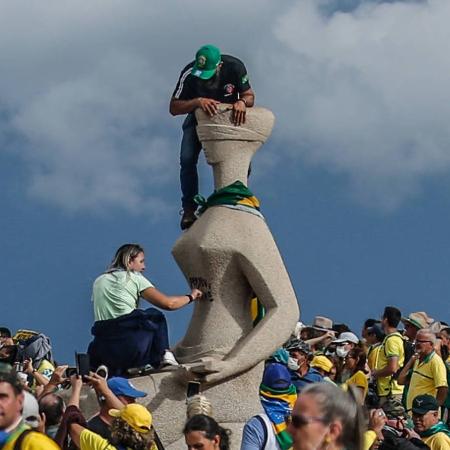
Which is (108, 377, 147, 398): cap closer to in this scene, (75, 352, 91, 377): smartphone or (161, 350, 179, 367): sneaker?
(75, 352, 91, 377): smartphone

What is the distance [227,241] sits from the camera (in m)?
12.2

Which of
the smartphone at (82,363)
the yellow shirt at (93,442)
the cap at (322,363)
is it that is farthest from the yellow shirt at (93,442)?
the cap at (322,363)

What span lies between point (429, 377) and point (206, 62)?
3714mm

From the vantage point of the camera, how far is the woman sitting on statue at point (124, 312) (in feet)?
38.1

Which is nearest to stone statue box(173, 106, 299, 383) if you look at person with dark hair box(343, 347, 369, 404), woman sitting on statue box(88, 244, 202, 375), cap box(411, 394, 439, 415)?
woman sitting on statue box(88, 244, 202, 375)

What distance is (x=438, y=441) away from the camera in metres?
11.3

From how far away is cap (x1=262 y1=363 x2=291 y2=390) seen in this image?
10.9m

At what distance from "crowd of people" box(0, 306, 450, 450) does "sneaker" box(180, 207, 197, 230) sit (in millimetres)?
1427

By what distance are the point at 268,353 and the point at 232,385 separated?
1.40ft

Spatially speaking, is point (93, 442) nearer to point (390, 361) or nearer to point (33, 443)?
point (33, 443)

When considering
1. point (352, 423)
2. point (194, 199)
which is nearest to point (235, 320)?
point (194, 199)

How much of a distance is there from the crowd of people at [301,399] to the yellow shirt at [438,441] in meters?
0.01

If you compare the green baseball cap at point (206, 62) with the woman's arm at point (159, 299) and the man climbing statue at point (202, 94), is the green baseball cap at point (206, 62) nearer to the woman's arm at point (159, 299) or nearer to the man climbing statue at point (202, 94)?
the man climbing statue at point (202, 94)

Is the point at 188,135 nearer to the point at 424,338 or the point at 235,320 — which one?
the point at 235,320
